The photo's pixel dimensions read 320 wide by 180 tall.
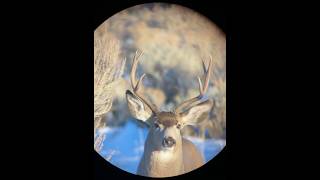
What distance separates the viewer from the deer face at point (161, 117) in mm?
4770

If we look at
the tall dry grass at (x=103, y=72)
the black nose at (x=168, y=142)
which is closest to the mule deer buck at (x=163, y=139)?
the black nose at (x=168, y=142)

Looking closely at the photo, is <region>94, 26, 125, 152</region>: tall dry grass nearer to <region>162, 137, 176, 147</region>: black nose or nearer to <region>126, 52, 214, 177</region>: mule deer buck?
<region>126, 52, 214, 177</region>: mule deer buck

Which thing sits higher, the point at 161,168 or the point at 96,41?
the point at 96,41

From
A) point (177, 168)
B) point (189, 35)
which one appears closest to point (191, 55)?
point (189, 35)

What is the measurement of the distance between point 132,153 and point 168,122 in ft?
0.98

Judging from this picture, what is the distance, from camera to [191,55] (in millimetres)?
4859

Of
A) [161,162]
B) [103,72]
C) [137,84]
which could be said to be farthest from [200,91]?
[103,72]

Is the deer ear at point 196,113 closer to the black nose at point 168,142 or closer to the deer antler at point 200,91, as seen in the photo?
the deer antler at point 200,91

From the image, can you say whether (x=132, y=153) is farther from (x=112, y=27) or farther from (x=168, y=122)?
(x=112, y=27)

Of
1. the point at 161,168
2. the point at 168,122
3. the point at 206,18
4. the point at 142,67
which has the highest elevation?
the point at 206,18

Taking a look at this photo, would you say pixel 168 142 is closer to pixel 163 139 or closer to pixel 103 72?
pixel 163 139

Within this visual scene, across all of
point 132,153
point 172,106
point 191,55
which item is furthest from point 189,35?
point 132,153

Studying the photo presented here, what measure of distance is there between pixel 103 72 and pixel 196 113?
25.7 inches

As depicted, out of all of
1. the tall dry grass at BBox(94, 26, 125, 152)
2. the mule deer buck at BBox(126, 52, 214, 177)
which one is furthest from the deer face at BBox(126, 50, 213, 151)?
the tall dry grass at BBox(94, 26, 125, 152)
